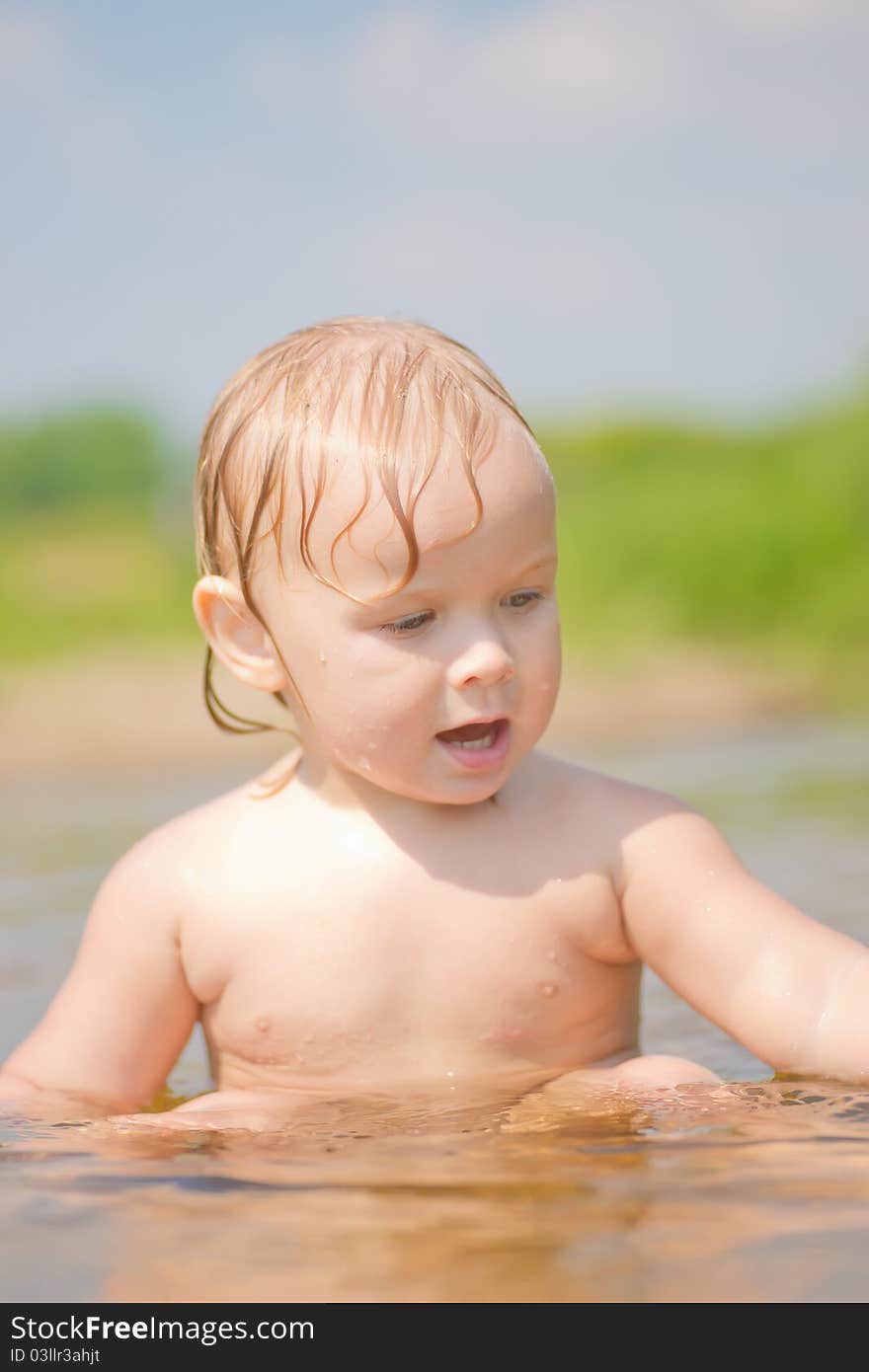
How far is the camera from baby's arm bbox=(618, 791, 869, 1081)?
6.19 ft

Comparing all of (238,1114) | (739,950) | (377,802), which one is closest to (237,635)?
(377,802)

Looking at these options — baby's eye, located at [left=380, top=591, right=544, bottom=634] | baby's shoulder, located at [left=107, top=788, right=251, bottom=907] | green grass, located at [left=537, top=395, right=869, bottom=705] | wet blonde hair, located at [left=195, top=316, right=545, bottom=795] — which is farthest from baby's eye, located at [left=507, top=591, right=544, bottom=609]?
green grass, located at [left=537, top=395, right=869, bottom=705]

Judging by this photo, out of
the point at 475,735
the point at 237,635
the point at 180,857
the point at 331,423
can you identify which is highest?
the point at 331,423

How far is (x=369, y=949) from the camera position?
1943 mm

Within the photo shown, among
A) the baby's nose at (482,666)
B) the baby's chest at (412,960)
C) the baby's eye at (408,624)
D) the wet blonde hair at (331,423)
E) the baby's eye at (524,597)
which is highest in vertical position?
the wet blonde hair at (331,423)

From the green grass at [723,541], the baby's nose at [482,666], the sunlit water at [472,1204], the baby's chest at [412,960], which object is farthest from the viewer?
the green grass at [723,541]

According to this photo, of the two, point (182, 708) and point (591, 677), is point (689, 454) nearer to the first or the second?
point (591, 677)

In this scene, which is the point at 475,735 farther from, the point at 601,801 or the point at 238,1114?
the point at 238,1114

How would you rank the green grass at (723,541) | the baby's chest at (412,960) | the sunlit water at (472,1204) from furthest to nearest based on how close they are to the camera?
the green grass at (723,541)
the baby's chest at (412,960)
the sunlit water at (472,1204)

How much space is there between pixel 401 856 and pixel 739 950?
39 centimetres

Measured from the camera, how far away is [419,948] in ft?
6.37

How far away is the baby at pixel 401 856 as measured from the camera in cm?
184

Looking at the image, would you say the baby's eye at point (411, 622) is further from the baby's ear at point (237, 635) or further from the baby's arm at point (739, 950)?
the baby's arm at point (739, 950)

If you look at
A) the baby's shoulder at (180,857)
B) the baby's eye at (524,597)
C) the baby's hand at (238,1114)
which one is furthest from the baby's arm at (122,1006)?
the baby's eye at (524,597)
